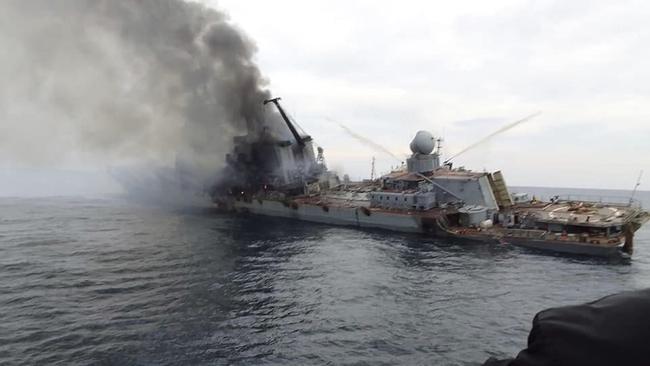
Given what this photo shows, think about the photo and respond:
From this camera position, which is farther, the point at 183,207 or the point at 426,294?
the point at 183,207

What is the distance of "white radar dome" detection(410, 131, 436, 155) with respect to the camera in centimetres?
6556

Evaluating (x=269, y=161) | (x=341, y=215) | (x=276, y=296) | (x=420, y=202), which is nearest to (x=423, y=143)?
(x=420, y=202)

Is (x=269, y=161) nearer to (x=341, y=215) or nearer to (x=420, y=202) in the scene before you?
(x=341, y=215)

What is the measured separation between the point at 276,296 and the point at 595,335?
2952 centimetres

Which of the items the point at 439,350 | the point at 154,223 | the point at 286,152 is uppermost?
the point at 286,152

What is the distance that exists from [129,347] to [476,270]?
98.4 feet

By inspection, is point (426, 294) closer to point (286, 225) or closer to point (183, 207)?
point (286, 225)

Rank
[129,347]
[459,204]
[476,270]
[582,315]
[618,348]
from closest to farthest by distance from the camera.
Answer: [618,348] < [582,315] < [129,347] < [476,270] < [459,204]

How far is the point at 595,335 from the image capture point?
2809mm

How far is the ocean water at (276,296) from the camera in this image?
882 inches

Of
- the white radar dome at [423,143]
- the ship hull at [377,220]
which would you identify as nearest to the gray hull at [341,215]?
the ship hull at [377,220]

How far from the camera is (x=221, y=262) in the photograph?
40969 mm

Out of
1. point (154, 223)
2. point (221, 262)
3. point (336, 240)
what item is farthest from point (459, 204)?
point (154, 223)

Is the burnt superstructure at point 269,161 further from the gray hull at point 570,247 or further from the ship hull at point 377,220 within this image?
the gray hull at point 570,247
